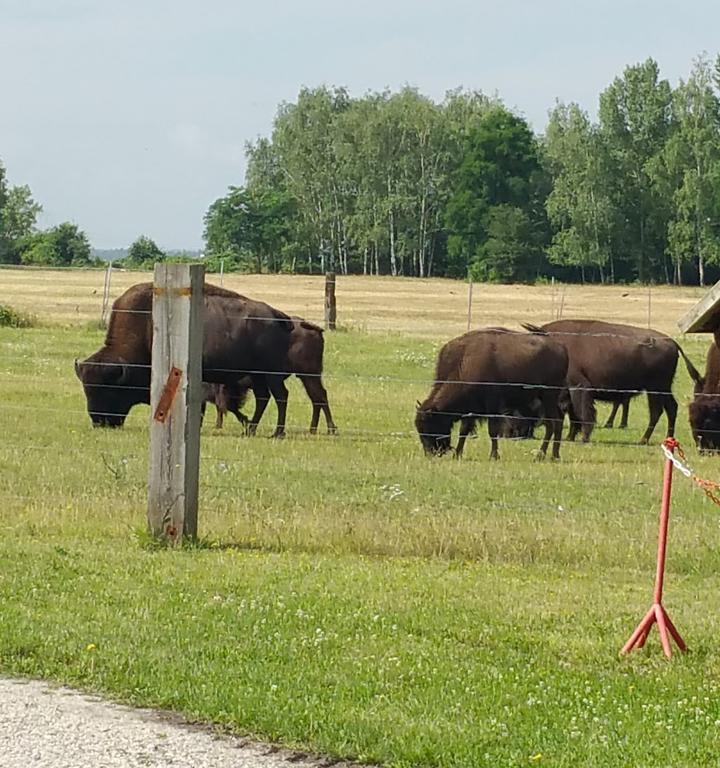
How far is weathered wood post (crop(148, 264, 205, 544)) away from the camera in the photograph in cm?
1080

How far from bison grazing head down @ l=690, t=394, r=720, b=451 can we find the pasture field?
1956 millimetres

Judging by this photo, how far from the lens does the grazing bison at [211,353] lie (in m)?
22.1

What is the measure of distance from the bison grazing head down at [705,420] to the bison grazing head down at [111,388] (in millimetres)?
7505

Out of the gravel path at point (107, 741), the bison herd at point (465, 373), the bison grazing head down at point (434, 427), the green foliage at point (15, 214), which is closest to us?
the gravel path at point (107, 741)

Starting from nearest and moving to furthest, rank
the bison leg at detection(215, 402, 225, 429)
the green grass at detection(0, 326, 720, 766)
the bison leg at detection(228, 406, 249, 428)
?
the green grass at detection(0, 326, 720, 766), the bison leg at detection(228, 406, 249, 428), the bison leg at detection(215, 402, 225, 429)

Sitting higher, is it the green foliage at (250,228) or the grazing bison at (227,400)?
the green foliage at (250,228)

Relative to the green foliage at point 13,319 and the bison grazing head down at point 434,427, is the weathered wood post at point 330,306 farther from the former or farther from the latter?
the bison grazing head down at point 434,427

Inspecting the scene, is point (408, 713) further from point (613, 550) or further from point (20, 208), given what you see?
point (20, 208)

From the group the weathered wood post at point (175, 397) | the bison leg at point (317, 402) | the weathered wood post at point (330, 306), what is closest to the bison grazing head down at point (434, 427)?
the bison leg at point (317, 402)

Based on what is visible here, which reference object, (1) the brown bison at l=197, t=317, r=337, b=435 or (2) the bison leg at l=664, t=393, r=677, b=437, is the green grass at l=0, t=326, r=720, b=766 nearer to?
(1) the brown bison at l=197, t=317, r=337, b=435

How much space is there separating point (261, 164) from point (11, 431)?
302 feet

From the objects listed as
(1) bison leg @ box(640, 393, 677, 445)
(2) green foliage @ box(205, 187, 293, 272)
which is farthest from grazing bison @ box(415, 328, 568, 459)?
(2) green foliage @ box(205, 187, 293, 272)

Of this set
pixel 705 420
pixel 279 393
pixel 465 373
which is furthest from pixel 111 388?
pixel 705 420

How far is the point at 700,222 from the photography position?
8638cm
